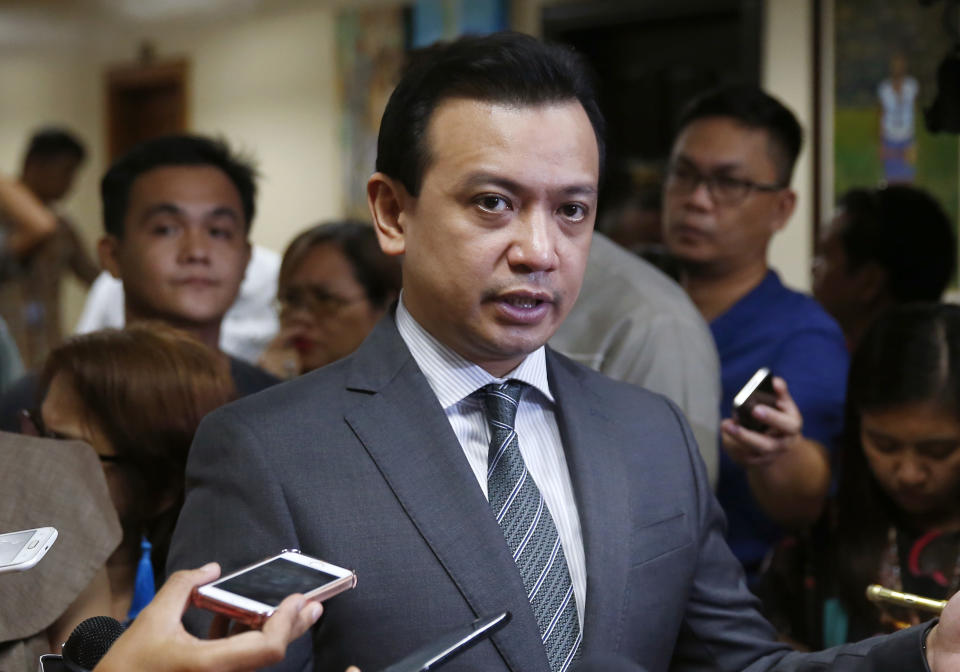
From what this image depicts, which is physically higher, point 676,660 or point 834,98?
point 834,98

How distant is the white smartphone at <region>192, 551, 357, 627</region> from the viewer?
0.98 m

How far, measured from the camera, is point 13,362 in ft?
10.5

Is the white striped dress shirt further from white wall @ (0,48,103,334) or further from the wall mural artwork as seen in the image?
white wall @ (0,48,103,334)

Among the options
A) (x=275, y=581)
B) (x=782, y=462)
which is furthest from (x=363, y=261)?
(x=275, y=581)

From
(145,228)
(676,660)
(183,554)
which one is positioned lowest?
(676,660)

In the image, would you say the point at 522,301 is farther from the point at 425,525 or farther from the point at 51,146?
the point at 51,146

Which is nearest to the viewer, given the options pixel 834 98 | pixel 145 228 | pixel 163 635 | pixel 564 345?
pixel 163 635

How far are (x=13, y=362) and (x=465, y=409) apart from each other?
2.22 metres

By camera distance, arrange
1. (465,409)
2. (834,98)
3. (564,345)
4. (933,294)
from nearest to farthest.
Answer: (465,409)
(564,345)
(933,294)
(834,98)

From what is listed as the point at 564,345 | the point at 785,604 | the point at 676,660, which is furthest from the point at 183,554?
the point at 785,604

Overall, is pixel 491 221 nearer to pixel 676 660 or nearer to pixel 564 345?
pixel 676 660

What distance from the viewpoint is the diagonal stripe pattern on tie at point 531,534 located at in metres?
1.30

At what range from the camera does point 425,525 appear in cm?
127

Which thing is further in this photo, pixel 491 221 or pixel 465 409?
pixel 465 409
